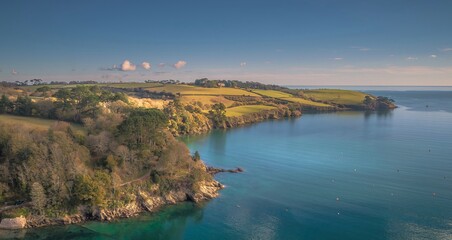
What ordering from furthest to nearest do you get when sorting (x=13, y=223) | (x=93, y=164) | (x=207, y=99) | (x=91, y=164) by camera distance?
(x=207, y=99), (x=93, y=164), (x=91, y=164), (x=13, y=223)

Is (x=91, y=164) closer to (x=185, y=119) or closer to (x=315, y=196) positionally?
(x=315, y=196)

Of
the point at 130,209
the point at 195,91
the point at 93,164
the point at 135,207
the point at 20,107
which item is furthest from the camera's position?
the point at 195,91

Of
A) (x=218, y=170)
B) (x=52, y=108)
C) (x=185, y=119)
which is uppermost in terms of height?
(x=52, y=108)

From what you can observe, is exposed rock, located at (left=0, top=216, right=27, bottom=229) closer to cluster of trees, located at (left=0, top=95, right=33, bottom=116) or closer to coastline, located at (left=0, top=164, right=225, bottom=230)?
coastline, located at (left=0, top=164, right=225, bottom=230)

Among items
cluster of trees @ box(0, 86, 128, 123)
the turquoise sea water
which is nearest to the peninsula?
the turquoise sea water

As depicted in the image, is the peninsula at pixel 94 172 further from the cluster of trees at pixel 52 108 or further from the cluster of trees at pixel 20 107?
the cluster of trees at pixel 20 107

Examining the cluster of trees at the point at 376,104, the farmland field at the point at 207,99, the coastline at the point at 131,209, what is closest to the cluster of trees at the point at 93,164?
the coastline at the point at 131,209

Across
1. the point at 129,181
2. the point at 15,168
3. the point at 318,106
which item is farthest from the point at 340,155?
the point at 318,106

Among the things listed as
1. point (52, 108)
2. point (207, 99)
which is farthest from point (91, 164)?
point (207, 99)
